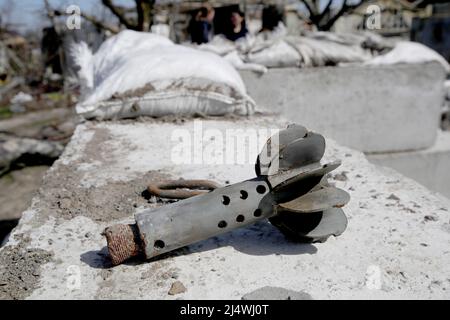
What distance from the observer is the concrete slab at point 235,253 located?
1021 mm

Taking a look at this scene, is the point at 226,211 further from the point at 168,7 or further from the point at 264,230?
the point at 168,7

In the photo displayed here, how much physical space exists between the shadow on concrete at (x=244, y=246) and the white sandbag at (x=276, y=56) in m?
2.95

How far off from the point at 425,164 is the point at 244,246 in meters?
4.06

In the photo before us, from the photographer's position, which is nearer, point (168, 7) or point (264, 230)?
point (264, 230)

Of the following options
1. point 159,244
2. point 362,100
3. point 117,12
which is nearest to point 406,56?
point 362,100

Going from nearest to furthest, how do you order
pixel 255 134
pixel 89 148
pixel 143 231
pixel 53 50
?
1. pixel 143 231
2. pixel 89 148
3. pixel 255 134
4. pixel 53 50

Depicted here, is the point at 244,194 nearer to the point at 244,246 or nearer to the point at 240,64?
the point at 244,246

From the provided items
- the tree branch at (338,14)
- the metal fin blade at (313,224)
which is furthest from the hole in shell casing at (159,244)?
Result: the tree branch at (338,14)

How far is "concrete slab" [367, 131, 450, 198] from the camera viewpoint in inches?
181

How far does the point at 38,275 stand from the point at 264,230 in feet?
2.07

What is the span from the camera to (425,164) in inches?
184

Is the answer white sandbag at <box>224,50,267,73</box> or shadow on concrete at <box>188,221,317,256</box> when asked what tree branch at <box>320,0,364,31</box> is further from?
shadow on concrete at <box>188,221,317,256</box>

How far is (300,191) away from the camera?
1149mm

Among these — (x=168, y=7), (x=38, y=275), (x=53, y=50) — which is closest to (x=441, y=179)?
(x=38, y=275)
